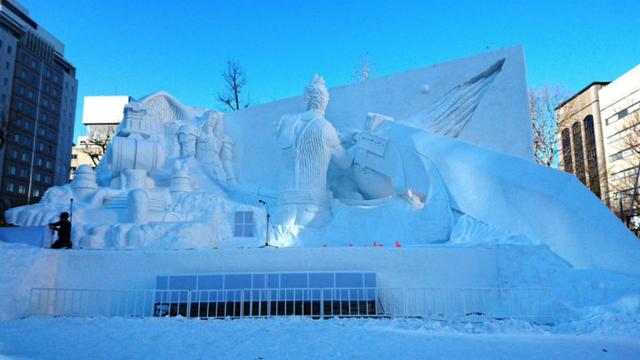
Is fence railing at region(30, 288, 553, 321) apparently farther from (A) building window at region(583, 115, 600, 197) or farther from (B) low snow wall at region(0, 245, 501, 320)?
(A) building window at region(583, 115, 600, 197)

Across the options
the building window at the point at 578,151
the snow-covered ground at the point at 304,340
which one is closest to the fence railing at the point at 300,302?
the snow-covered ground at the point at 304,340

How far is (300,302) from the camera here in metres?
6.91

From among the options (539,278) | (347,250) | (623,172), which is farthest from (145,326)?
(623,172)

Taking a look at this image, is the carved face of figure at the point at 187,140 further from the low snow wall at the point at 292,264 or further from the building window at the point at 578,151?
the building window at the point at 578,151

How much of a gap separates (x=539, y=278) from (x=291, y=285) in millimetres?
3307

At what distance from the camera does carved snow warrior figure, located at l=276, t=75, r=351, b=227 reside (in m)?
9.97

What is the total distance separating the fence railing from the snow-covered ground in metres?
Result: 1.15

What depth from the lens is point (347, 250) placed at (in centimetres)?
736

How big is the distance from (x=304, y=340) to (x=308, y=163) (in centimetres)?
611

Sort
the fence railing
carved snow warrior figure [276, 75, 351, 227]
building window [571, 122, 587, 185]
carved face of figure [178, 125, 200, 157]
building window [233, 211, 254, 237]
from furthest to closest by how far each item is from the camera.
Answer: building window [571, 122, 587, 185], carved face of figure [178, 125, 200, 157], building window [233, 211, 254, 237], carved snow warrior figure [276, 75, 351, 227], the fence railing

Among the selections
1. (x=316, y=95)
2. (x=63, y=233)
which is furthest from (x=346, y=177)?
(x=63, y=233)

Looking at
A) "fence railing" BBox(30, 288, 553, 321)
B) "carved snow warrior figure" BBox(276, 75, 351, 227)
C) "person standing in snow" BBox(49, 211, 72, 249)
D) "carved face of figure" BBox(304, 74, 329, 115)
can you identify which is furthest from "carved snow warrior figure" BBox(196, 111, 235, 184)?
"fence railing" BBox(30, 288, 553, 321)

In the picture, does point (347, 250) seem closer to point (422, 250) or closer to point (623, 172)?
point (422, 250)

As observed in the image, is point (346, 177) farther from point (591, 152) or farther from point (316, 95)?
point (591, 152)
